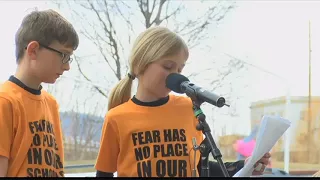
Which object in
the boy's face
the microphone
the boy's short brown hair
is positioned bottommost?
the microphone

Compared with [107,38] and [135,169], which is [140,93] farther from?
[107,38]

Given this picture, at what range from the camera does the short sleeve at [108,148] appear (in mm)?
992

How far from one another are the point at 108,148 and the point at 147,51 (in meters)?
0.26

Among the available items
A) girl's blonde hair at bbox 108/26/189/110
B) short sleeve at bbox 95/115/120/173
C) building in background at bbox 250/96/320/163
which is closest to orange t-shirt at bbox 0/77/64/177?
short sleeve at bbox 95/115/120/173

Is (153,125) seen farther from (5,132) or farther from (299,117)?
(299,117)

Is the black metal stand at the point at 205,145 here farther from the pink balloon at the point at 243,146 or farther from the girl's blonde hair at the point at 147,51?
the pink balloon at the point at 243,146

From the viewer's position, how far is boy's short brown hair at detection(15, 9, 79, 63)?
936 mm

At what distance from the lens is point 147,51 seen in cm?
102

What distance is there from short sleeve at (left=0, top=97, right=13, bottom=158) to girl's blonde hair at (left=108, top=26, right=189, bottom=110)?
0.30 meters

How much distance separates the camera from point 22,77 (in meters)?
A: 0.92

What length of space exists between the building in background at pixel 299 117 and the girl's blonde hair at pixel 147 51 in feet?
3.16

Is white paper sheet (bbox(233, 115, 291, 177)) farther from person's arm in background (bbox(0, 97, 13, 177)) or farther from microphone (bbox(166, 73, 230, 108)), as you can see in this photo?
person's arm in background (bbox(0, 97, 13, 177))

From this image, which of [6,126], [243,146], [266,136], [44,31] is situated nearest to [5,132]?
[6,126]

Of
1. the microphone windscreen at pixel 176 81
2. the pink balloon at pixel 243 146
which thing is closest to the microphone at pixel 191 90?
the microphone windscreen at pixel 176 81
